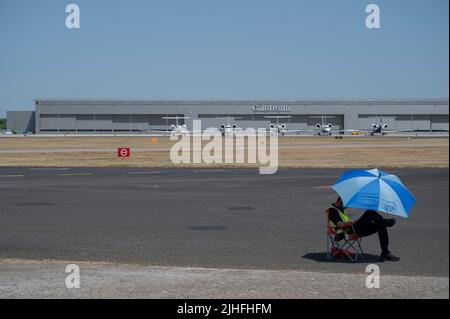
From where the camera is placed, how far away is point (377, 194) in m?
9.44

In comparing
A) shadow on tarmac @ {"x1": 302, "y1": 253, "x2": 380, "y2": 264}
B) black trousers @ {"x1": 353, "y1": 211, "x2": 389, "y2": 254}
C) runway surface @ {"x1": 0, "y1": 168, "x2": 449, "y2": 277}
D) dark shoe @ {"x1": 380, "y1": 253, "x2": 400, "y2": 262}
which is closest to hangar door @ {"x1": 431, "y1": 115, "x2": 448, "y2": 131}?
runway surface @ {"x1": 0, "y1": 168, "x2": 449, "y2": 277}

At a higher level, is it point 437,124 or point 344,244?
point 437,124

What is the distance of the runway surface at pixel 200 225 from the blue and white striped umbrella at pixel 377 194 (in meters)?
0.91

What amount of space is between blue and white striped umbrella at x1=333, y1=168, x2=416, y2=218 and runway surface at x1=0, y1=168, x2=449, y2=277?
2.97ft

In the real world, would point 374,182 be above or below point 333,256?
above

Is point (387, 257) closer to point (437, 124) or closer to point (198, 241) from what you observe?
point (198, 241)

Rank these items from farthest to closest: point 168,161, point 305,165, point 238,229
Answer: point 168,161 < point 305,165 < point 238,229

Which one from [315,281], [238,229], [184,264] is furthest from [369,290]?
[238,229]

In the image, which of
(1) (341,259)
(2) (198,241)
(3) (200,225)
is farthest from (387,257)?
(3) (200,225)

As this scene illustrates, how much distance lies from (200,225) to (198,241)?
1.99 meters

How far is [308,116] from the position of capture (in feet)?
65.9

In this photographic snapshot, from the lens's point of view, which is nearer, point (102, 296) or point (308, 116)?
point (102, 296)

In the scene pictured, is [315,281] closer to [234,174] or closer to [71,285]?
[71,285]

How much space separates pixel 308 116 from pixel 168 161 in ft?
65.7
